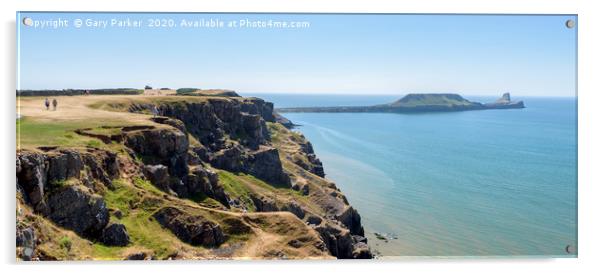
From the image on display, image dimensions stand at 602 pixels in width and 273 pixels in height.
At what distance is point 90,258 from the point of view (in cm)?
1839

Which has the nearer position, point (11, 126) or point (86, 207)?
point (11, 126)

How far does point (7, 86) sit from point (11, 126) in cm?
130

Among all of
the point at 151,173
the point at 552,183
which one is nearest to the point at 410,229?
the point at 552,183

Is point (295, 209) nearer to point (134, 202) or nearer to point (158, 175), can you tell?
point (158, 175)

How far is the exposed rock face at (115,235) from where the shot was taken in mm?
20531

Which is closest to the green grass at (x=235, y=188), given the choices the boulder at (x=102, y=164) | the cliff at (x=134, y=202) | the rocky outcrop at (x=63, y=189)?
the cliff at (x=134, y=202)

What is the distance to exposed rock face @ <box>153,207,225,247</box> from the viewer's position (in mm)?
23250

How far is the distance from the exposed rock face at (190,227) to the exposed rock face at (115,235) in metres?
2.55

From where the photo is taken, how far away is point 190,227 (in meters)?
23.6

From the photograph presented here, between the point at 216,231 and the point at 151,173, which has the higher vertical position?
the point at 151,173

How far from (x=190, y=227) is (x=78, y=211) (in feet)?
15.7

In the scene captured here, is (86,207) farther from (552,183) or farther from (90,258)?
(552,183)

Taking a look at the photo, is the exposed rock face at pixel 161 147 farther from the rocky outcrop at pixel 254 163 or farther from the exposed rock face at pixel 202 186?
the rocky outcrop at pixel 254 163

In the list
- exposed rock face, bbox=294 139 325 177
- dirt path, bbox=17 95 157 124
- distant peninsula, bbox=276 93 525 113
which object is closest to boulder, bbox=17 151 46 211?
dirt path, bbox=17 95 157 124
